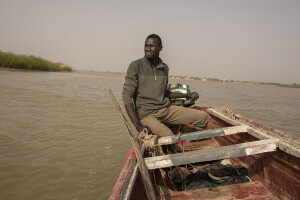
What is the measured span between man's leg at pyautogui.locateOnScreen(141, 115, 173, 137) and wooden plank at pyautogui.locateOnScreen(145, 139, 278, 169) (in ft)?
2.16

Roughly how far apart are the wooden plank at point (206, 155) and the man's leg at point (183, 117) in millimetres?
1086

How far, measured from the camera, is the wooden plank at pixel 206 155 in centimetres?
179

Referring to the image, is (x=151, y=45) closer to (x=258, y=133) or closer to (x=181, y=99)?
(x=181, y=99)

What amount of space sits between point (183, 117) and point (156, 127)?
63cm

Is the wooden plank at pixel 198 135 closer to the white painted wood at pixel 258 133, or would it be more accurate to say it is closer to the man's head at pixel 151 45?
the white painted wood at pixel 258 133

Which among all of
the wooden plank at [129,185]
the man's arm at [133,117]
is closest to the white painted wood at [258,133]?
the man's arm at [133,117]

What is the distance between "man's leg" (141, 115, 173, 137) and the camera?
2.52 m

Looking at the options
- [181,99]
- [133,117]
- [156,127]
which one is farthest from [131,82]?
[181,99]

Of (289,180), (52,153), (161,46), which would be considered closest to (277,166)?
(289,180)

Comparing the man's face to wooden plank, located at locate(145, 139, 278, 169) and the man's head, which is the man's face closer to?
the man's head

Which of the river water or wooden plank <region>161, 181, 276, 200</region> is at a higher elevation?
wooden plank <region>161, 181, 276, 200</region>

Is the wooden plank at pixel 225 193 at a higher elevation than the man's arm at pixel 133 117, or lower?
lower

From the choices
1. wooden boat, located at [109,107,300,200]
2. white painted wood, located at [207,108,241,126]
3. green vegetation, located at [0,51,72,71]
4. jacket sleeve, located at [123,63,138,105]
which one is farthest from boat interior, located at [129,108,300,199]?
green vegetation, located at [0,51,72,71]

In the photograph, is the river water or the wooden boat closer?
the wooden boat
